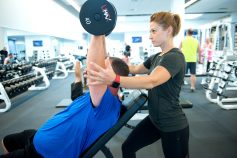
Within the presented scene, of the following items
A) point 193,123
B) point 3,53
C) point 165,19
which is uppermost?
point 165,19

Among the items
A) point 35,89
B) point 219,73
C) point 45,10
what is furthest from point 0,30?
point 219,73

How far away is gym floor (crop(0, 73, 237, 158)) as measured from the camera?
2.39m

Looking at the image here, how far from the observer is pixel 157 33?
47.3 inches

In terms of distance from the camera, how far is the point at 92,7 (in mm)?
817

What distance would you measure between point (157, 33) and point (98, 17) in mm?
479

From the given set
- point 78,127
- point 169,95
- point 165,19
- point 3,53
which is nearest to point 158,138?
point 169,95

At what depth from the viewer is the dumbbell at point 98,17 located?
0.81 meters

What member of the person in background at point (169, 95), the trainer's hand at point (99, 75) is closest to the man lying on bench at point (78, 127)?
the trainer's hand at point (99, 75)

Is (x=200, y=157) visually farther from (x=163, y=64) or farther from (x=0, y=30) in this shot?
(x=0, y=30)

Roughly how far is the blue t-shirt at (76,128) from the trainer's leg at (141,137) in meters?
0.31

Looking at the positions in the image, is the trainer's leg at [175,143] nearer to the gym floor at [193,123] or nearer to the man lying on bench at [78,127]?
the man lying on bench at [78,127]

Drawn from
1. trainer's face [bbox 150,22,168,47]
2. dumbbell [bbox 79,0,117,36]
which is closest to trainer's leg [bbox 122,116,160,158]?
trainer's face [bbox 150,22,168,47]

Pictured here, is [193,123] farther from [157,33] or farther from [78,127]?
[78,127]

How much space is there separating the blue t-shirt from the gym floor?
4.38 feet
